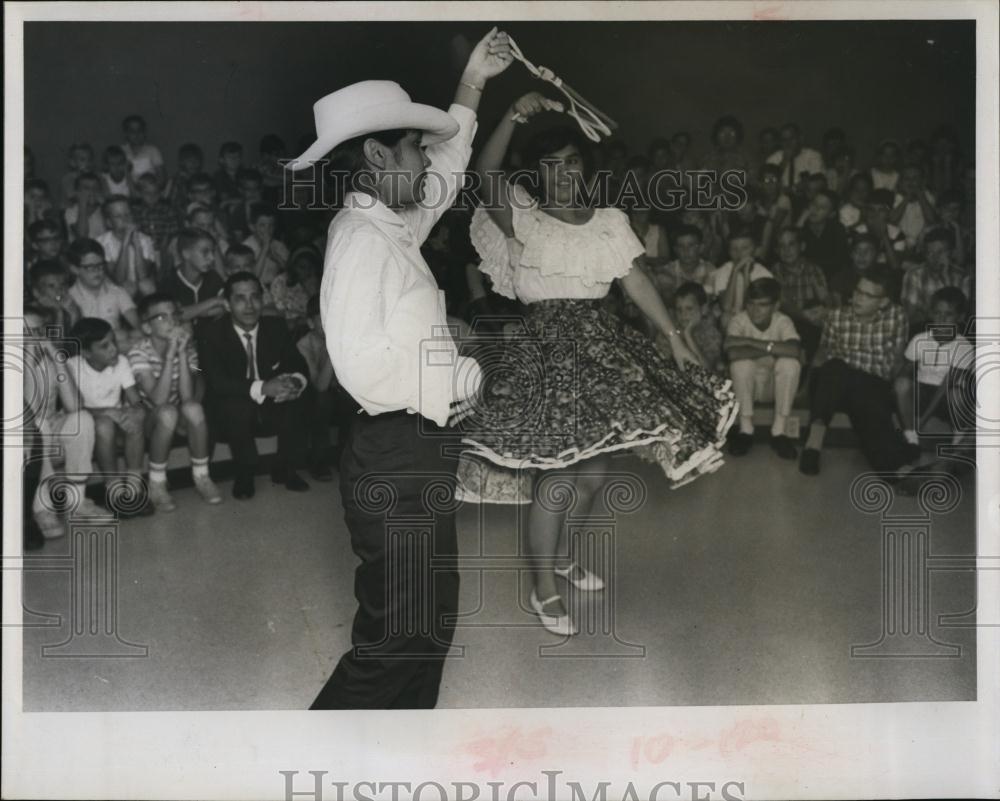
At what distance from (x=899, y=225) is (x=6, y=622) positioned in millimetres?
3242

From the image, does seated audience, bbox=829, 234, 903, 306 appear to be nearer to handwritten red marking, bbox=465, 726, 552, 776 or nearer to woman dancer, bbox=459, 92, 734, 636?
woman dancer, bbox=459, 92, 734, 636

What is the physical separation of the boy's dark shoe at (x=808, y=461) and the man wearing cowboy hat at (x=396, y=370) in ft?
3.72

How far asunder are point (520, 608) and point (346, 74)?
1818 millimetres

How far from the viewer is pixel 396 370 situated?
3322 mm

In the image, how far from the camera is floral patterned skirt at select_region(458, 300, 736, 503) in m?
3.47

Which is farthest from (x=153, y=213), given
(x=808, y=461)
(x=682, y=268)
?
(x=808, y=461)

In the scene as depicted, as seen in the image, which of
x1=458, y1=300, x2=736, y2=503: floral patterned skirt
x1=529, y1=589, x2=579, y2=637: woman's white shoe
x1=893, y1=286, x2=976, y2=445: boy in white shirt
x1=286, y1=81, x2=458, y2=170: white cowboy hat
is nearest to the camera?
x1=286, y1=81, x2=458, y2=170: white cowboy hat

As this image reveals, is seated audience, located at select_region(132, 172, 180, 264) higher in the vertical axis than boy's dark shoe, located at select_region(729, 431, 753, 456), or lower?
higher

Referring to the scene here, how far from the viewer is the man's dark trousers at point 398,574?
3.49 meters

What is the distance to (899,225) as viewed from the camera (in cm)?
368

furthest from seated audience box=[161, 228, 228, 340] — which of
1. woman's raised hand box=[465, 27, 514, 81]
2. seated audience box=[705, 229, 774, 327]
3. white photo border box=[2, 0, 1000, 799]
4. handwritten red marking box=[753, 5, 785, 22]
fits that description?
handwritten red marking box=[753, 5, 785, 22]

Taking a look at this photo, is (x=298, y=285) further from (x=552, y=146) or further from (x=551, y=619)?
(x=551, y=619)

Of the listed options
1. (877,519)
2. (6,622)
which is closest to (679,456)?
(877,519)

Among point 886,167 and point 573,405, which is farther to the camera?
point 886,167
